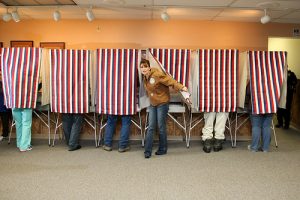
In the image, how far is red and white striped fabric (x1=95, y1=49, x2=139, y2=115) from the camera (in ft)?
13.5

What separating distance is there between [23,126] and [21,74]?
2.48ft

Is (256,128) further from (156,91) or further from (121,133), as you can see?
(121,133)

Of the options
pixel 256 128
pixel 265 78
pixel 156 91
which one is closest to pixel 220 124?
pixel 256 128

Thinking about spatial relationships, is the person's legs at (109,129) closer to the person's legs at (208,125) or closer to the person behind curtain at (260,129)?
the person's legs at (208,125)

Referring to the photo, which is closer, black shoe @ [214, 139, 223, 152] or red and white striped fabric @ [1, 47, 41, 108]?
red and white striped fabric @ [1, 47, 41, 108]

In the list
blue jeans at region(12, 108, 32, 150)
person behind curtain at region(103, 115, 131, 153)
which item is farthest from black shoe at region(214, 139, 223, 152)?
blue jeans at region(12, 108, 32, 150)

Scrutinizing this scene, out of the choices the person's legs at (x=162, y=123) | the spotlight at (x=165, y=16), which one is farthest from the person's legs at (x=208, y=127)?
the spotlight at (x=165, y=16)

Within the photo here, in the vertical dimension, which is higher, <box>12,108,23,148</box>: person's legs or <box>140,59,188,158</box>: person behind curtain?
<box>140,59,188,158</box>: person behind curtain

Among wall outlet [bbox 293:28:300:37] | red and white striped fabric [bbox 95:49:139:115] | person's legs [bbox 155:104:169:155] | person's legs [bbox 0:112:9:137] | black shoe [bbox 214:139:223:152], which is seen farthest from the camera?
wall outlet [bbox 293:28:300:37]

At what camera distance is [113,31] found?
642 cm

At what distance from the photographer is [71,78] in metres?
4.21

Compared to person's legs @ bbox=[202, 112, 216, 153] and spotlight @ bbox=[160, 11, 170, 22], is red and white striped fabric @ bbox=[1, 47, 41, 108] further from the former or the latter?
person's legs @ bbox=[202, 112, 216, 153]

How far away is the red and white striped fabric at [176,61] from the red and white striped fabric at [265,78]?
91 centimetres

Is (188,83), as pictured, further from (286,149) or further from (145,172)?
(286,149)
